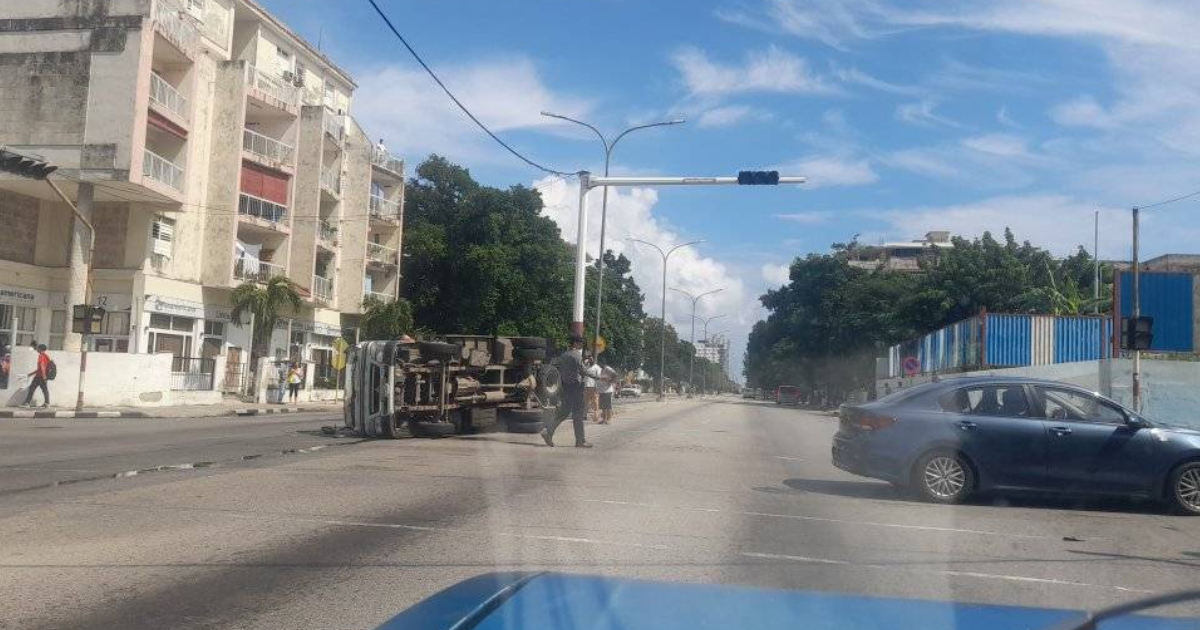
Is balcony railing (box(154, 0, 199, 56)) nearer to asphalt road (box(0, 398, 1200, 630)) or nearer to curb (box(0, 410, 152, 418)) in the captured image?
curb (box(0, 410, 152, 418))

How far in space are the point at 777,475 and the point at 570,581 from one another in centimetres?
1073

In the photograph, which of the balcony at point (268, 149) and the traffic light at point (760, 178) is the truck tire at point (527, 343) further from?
the balcony at point (268, 149)

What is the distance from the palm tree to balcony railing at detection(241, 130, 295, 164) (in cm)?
538

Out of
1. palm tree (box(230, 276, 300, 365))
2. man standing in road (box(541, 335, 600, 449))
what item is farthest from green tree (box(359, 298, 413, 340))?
→ man standing in road (box(541, 335, 600, 449))

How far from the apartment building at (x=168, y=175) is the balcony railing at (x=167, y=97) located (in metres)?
0.07

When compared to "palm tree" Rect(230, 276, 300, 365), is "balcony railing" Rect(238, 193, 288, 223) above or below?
above

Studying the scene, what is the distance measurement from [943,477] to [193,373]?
29429mm

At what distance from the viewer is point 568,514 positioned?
931 cm

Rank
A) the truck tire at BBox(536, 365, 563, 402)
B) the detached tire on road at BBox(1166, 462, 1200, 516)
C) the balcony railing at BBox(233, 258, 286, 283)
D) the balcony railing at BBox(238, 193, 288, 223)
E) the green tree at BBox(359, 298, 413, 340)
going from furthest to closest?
the green tree at BBox(359, 298, 413, 340)
the balcony railing at BBox(238, 193, 288, 223)
the balcony railing at BBox(233, 258, 286, 283)
the truck tire at BBox(536, 365, 563, 402)
the detached tire on road at BBox(1166, 462, 1200, 516)

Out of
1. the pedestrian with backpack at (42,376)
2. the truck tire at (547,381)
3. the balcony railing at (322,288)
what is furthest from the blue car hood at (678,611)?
the balcony railing at (322,288)

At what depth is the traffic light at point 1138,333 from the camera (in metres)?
20.1

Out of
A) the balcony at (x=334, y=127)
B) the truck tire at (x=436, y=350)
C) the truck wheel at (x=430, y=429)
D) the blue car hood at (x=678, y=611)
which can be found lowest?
the truck wheel at (x=430, y=429)

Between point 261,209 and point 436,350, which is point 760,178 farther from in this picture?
point 261,209

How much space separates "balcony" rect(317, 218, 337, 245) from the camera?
4578 cm
